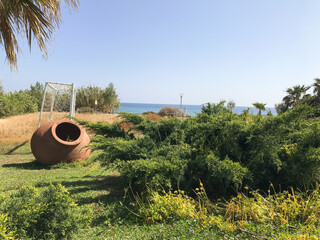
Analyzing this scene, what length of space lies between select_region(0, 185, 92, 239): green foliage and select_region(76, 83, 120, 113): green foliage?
2206 cm

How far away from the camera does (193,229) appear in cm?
282

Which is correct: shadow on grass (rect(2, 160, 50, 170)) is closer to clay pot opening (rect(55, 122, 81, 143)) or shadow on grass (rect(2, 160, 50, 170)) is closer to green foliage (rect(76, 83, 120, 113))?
clay pot opening (rect(55, 122, 81, 143))

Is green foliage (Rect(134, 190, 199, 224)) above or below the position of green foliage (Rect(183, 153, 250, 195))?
below

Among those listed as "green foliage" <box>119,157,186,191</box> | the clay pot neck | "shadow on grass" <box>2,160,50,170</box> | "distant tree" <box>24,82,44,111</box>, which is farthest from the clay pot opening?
"distant tree" <box>24,82,44,111</box>

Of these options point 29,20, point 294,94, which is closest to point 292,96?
point 294,94

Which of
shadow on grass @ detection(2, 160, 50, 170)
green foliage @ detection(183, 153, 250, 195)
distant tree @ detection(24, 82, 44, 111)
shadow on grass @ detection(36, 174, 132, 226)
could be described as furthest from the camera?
distant tree @ detection(24, 82, 44, 111)

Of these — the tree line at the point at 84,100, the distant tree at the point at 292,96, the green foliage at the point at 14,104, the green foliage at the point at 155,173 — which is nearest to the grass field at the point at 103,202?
the green foliage at the point at 155,173

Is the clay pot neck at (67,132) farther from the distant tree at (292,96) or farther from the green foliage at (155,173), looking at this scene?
the distant tree at (292,96)

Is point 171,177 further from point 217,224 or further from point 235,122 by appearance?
point 235,122

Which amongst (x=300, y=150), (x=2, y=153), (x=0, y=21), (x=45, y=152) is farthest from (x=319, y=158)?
(x=2, y=153)

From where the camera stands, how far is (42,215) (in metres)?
2.43

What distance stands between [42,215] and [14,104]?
22139 mm

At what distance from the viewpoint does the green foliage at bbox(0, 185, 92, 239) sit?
2244 millimetres

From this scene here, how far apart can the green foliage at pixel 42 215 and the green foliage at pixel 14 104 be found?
20.8 metres
